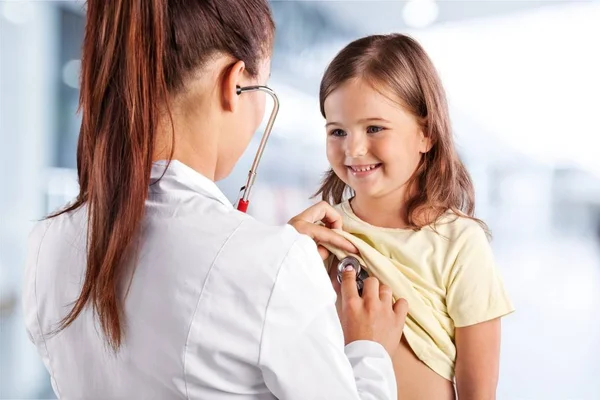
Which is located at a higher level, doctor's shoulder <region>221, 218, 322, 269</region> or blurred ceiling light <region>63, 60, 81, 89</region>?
blurred ceiling light <region>63, 60, 81, 89</region>

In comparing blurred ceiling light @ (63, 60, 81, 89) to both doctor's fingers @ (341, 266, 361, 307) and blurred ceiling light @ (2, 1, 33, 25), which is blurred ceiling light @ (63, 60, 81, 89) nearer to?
blurred ceiling light @ (2, 1, 33, 25)

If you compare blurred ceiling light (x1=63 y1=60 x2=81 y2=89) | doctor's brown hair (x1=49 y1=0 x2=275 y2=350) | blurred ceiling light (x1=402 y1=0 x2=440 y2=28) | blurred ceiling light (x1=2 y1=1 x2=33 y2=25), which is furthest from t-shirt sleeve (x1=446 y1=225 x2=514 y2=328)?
blurred ceiling light (x1=2 y1=1 x2=33 y2=25)

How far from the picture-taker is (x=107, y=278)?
2.36 feet

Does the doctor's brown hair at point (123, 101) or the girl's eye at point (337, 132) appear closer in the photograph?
the doctor's brown hair at point (123, 101)

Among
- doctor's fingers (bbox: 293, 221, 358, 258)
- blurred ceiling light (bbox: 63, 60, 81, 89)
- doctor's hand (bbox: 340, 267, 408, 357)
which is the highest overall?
blurred ceiling light (bbox: 63, 60, 81, 89)

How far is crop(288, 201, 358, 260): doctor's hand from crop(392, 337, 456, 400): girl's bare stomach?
0.20 m

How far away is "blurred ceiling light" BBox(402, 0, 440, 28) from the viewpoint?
2.03m

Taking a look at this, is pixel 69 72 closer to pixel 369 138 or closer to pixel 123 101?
pixel 369 138

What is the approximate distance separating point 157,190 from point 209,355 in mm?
201

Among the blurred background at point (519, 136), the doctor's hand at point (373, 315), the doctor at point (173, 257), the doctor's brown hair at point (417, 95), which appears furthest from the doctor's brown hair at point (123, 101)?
the blurred background at point (519, 136)

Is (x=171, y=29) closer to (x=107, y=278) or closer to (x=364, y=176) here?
(x=107, y=278)

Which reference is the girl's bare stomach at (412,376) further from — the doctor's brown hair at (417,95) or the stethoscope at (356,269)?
the doctor's brown hair at (417,95)

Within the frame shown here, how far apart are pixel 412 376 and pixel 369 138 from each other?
1.42ft

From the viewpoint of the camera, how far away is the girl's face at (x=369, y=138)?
120 cm
